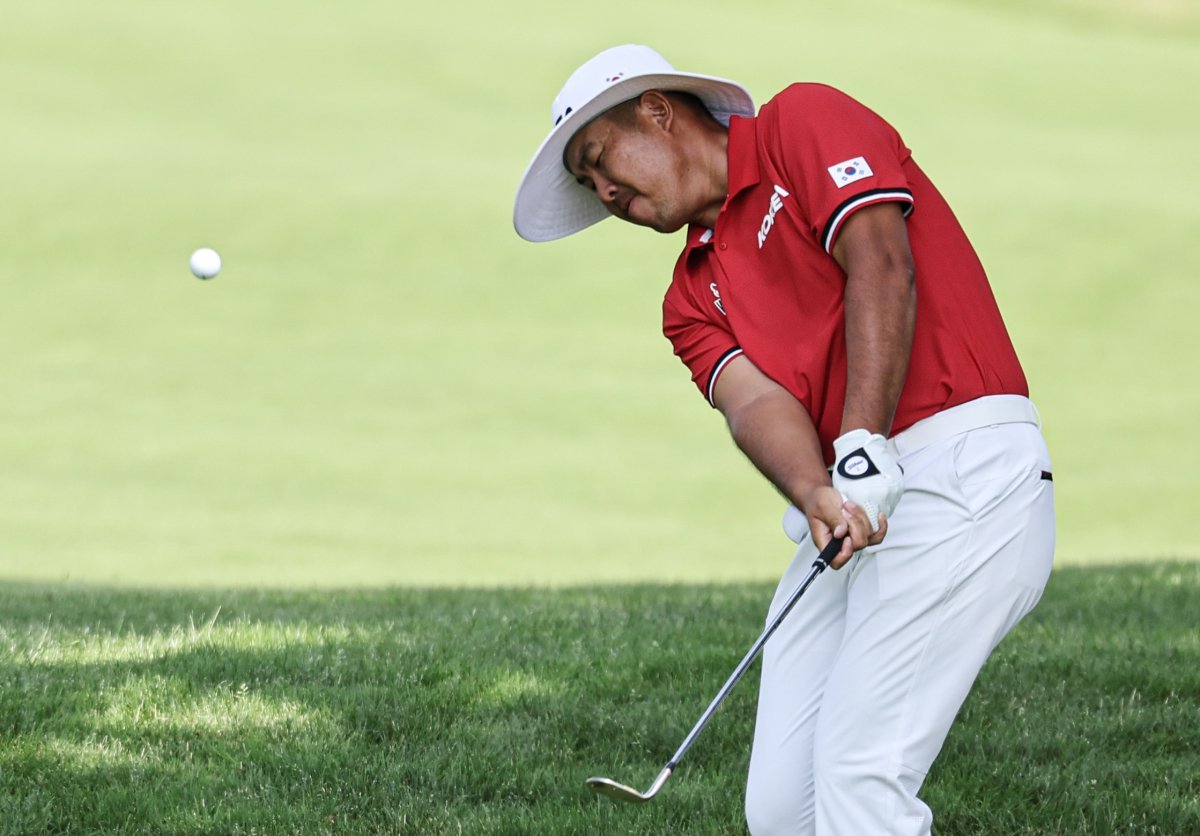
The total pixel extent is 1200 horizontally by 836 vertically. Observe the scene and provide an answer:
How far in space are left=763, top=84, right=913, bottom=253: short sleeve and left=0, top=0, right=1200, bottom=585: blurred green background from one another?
384 inches

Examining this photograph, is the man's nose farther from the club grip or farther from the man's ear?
the club grip

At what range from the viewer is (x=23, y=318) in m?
24.0

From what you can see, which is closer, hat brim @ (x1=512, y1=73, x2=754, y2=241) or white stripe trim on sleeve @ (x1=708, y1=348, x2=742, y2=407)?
hat brim @ (x1=512, y1=73, x2=754, y2=241)

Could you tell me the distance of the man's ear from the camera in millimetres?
4105

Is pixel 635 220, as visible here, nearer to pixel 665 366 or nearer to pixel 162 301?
pixel 665 366

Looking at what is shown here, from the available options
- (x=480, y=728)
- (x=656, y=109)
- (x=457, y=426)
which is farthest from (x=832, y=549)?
(x=457, y=426)

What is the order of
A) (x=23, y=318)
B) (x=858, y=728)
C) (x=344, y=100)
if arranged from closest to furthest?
1. (x=858, y=728)
2. (x=23, y=318)
3. (x=344, y=100)

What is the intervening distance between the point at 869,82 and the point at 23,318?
20.6m

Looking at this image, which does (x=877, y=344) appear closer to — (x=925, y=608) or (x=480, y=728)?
(x=925, y=608)

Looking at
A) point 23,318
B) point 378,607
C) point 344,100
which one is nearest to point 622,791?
point 378,607

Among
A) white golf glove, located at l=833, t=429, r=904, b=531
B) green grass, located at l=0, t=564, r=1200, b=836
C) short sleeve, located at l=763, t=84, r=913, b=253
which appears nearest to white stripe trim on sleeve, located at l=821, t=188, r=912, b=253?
short sleeve, located at l=763, t=84, r=913, b=253

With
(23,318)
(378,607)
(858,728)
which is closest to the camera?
(858,728)

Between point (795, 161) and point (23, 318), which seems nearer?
point (795, 161)

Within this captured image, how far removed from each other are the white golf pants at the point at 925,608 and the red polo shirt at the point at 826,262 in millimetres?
141
